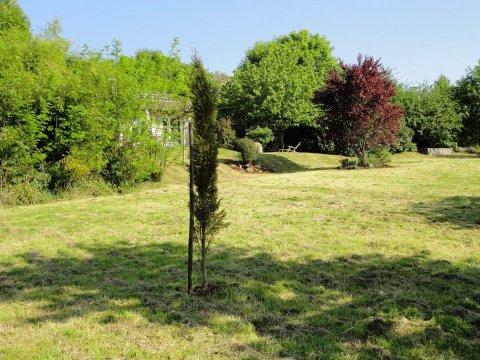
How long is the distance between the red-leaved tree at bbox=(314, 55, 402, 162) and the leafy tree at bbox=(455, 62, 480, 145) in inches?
685

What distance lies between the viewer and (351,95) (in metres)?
22.0

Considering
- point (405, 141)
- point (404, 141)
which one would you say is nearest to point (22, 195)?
point (404, 141)

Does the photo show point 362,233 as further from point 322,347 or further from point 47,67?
point 47,67

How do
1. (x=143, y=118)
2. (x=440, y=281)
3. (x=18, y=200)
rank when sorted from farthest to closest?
(x=143, y=118), (x=18, y=200), (x=440, y=281)

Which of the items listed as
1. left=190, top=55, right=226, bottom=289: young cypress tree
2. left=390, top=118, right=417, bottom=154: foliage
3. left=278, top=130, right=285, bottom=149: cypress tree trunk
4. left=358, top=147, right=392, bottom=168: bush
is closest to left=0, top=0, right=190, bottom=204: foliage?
left=190, top=55, right=226, bottom=289: young cypress tree

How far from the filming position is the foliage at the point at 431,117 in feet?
114

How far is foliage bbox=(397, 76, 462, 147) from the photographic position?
114ft

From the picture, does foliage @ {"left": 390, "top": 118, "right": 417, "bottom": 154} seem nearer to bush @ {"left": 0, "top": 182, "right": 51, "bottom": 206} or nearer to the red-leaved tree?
the red-leaved tree

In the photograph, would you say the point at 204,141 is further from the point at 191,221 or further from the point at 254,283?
the point at 254,283

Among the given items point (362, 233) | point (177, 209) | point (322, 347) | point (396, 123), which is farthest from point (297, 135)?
point (322, 347)

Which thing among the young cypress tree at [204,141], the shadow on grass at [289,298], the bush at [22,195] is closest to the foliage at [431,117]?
the bush at [22,195]

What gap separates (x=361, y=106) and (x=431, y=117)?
660 inches

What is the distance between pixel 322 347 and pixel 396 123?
21032mm

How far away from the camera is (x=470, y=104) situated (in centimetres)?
3688
